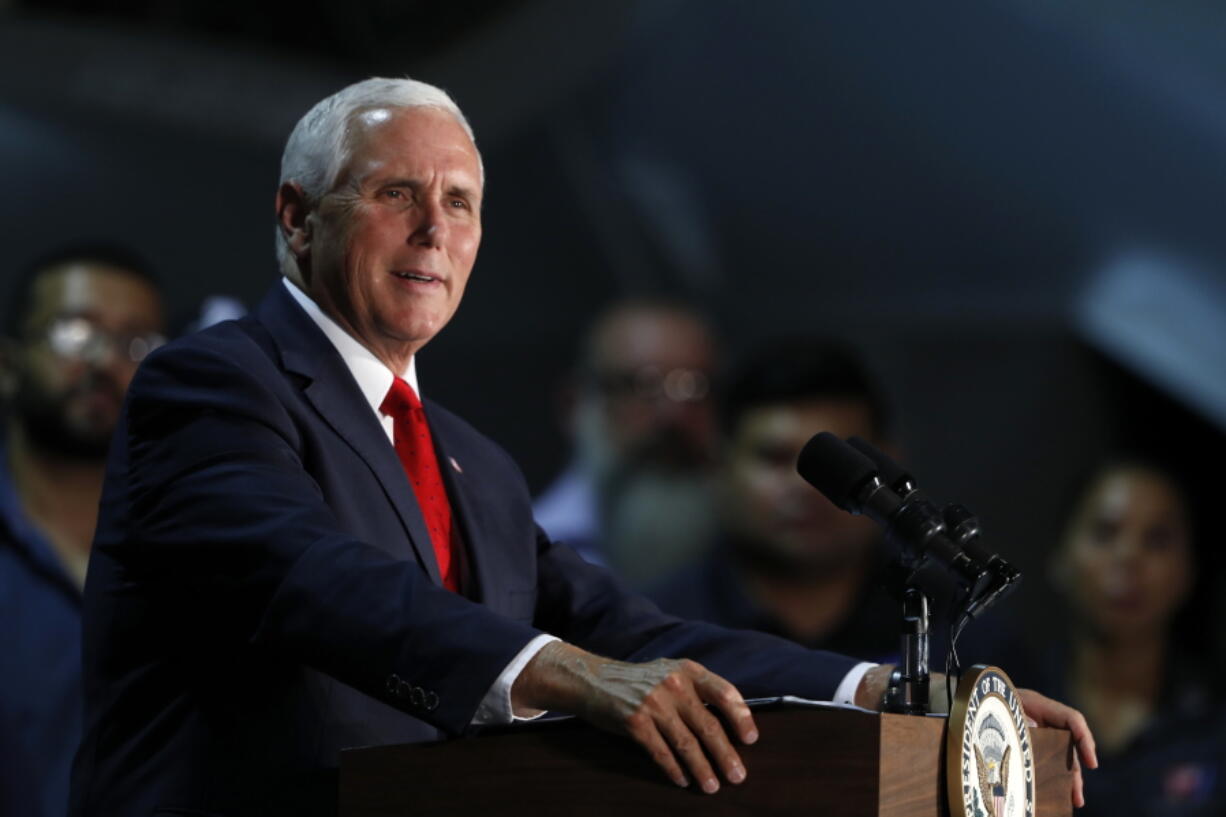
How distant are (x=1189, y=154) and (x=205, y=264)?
11.4 feet

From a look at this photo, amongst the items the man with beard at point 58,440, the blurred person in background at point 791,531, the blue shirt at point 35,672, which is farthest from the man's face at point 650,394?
the blue shirt at point 35,672

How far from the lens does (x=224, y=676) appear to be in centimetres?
170

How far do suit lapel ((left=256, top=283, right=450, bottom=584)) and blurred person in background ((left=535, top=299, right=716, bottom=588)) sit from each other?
3563mm

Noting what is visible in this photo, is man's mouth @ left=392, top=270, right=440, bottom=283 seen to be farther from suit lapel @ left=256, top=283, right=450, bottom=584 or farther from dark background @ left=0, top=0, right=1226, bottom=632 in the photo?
dark background @ left=0, top=0, right=1226, bottom=632

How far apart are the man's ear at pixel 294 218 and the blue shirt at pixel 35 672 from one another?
1.73m

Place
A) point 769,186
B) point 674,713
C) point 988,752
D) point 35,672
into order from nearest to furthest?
point 674,713, point 988,752, point 35,672, point 769,186

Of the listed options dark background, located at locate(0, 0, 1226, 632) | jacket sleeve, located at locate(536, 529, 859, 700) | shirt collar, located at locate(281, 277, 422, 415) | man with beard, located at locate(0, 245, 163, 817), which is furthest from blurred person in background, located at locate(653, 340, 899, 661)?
shirt collar, located at locate(281, 277, 422, 415)

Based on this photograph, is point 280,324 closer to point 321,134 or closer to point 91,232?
point 321,134

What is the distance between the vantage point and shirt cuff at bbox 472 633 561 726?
151cm

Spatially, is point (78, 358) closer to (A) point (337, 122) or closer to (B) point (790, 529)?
(B) point (790, 529)

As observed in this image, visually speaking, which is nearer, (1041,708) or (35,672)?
(1041,708)

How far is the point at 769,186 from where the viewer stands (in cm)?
706

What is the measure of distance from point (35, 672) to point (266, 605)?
205 cm

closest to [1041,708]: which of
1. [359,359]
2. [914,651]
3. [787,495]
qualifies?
[914,651]
